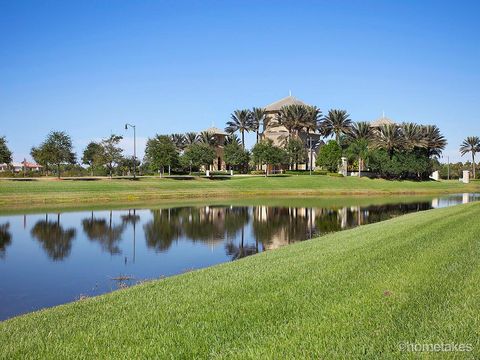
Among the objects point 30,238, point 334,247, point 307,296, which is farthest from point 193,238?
point 307,296

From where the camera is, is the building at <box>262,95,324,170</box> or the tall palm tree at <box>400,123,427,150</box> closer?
the tall palm tree at <box>400,123,427,150</box>

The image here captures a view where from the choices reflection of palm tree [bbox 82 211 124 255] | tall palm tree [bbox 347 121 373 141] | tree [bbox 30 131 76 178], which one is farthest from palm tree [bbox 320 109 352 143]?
reflection of palm tree [bbox 82 211 124 255]

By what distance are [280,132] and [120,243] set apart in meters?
88.4

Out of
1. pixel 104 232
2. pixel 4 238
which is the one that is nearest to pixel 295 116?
pixel 104 232

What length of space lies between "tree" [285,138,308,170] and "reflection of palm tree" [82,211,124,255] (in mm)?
66629

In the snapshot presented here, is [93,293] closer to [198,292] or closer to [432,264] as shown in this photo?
[198,292]

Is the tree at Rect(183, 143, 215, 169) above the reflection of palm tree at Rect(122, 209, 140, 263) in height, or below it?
above

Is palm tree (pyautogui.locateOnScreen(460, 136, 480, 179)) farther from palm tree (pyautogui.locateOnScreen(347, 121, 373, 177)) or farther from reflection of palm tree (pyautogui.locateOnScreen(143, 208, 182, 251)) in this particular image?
reflection of palm tree (pyautogui.locateOnScreen(143, 208, 182, 251))

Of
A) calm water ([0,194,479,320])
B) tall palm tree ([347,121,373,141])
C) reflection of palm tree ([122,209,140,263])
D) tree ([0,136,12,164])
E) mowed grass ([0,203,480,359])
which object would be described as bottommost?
calm water ([0,194,479,320])

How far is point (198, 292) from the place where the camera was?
9000 mm

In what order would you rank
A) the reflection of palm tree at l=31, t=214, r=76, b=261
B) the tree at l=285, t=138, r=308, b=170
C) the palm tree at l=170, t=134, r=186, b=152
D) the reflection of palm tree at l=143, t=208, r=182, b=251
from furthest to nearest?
the palm tree at l=170, t=134, r=186, b=152
the tree at l=285, t=138, r=308, b=170
the reflection of palm tree at l=143, t=208, r=182, b=251
the reflection of palm tree at l=31, t=214, r=76, b=261

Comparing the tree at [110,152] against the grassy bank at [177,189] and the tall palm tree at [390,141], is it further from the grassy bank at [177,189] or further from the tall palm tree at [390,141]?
the tall palm tree at [390,141]

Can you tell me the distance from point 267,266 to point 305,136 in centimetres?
9834

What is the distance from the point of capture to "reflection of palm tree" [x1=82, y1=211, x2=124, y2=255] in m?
Answer: 20.6
